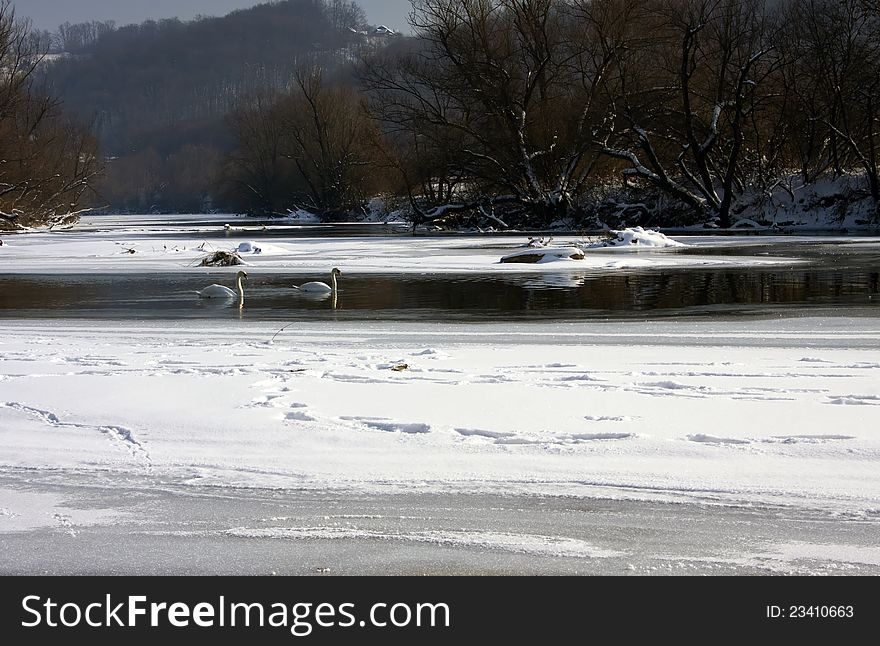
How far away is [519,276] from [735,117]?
27.5 metres

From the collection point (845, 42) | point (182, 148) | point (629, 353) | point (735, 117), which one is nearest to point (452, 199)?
point (735, 117)

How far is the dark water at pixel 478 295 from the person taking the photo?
46.9 ft

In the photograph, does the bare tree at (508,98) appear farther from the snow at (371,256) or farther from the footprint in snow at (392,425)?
the footprint in snow at (392,425)

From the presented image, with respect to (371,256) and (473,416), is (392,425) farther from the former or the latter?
(371,256)

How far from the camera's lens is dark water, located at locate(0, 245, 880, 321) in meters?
14.3

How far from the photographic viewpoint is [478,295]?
1694 centimetres

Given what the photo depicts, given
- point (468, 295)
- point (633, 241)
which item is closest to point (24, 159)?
point (633, 241)

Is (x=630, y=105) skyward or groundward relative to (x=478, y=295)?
skyward

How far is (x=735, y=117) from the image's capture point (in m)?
44.1

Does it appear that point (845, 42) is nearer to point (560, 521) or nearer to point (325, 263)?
point (325, 263)

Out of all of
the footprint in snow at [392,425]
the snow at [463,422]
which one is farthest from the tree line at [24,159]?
the footprint in snow at [392,425]

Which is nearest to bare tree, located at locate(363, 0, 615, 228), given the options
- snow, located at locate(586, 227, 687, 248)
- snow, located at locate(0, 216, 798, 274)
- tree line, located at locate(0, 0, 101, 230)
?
snow, located at locate(0, 216, 798, 274)

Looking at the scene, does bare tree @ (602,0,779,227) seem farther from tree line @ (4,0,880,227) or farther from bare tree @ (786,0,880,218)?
bare tree @ (786,0,880,218)

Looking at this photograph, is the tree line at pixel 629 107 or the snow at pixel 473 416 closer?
the snow at pixel 473 416
